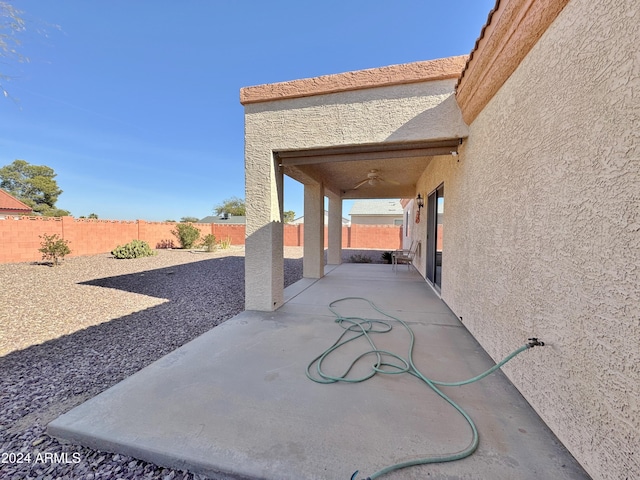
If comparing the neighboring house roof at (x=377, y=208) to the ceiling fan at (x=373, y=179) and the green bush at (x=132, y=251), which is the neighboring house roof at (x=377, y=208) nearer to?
the ceiling fan at (x=373, y=179)

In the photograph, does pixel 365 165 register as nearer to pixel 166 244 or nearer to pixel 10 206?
pixel 166 244

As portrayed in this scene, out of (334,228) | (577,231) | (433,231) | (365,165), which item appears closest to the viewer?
(577,231)

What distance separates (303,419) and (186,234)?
21251 millimetres

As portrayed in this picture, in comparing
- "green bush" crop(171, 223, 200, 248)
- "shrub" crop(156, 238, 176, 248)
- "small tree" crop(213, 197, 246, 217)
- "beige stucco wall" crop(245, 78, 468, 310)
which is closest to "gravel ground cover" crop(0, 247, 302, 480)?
Result: "beige stucco wall" crop(245, 78, 468, 310)

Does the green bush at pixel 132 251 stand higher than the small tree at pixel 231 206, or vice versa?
the small tree at pixel 231 206

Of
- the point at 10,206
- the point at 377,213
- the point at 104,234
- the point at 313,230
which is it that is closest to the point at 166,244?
the point at 104,234

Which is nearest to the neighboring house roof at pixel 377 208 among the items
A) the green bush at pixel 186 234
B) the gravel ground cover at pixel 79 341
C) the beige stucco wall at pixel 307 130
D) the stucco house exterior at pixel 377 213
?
the stucco house exterior at pixel 377 213

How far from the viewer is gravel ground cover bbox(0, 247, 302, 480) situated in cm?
195

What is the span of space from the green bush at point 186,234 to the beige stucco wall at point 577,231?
21.6m

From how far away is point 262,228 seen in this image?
520 cm

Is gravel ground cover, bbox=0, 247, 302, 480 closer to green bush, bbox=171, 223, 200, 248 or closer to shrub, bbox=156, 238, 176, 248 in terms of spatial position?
shrub, bbox=156, 238, 176, 248

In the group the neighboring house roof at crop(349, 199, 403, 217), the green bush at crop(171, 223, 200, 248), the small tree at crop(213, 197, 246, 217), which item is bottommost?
the green bush at crop(171, 223, 200, 248)

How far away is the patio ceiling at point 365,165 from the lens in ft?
16.0

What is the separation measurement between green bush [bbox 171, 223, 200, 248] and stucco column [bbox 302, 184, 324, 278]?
15256 millimetres
